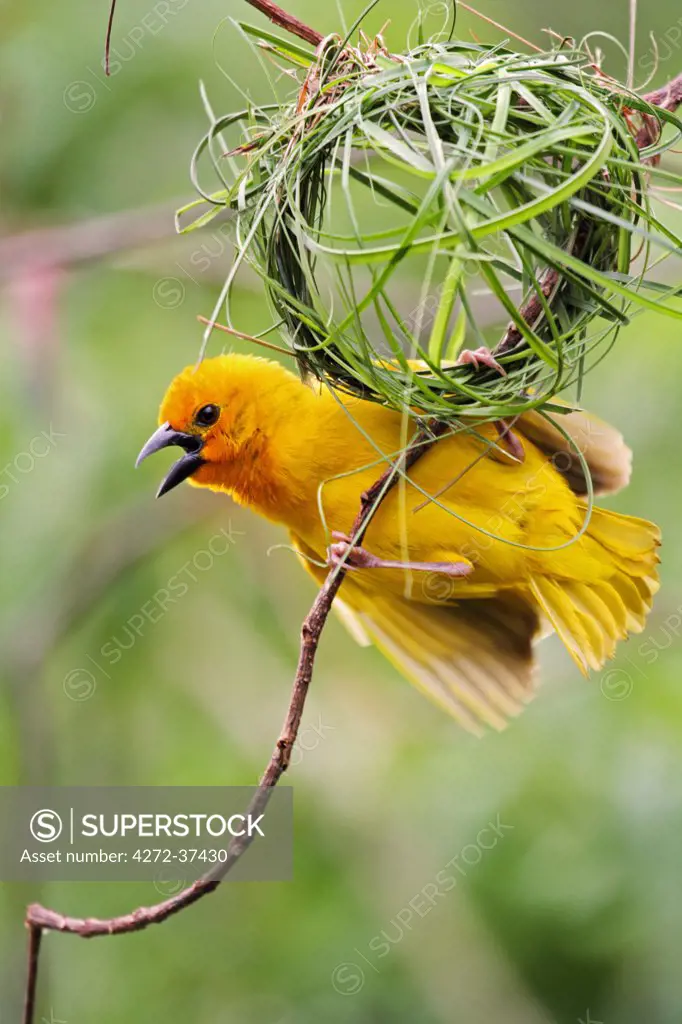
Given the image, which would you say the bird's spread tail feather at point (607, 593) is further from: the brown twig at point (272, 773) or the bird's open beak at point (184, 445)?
the bird's open beak at point (184, 445)

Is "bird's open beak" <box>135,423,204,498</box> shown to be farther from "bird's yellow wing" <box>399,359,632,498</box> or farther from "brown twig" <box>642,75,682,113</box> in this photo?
"brown twig" <box>642,75,682,113</box>

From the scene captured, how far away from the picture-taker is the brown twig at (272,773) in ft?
6.37

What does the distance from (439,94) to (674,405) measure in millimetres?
2142

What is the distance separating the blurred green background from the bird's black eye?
1157 mm

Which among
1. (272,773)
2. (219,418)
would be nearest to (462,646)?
(219,418)

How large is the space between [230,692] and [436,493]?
246cm

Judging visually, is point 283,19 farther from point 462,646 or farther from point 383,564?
point 462,646

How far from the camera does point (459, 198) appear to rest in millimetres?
1582

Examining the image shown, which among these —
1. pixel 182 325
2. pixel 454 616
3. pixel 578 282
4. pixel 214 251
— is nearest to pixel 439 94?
pixel 578 282

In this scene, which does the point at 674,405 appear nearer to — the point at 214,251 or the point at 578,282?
the point at 214,251

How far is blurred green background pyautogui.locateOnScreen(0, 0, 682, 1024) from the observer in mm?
3486

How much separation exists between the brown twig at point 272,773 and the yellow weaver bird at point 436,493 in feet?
1.53

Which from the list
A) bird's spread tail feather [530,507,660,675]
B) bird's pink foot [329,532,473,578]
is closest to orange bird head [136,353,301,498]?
bird's pink foot [329,532,473,578]

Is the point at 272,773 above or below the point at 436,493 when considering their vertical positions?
below
